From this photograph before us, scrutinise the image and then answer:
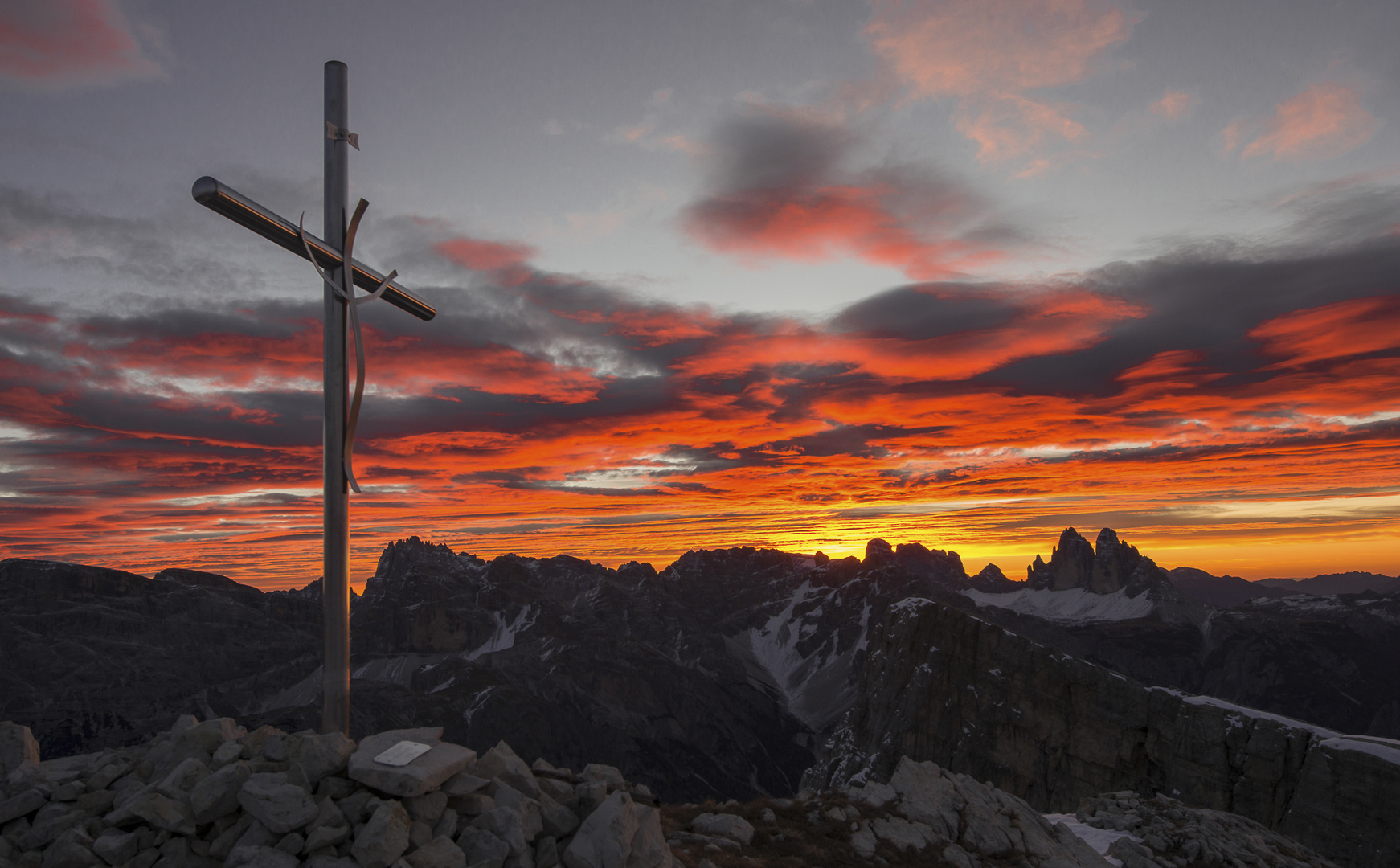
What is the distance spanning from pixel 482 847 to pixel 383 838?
63.6 inches

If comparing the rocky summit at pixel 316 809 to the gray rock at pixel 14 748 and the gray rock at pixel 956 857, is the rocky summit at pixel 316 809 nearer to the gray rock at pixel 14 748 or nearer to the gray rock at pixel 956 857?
the gray rock at pixel 14 748

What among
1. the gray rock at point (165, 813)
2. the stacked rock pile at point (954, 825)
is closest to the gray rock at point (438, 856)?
the gray rock at point (165, 813)

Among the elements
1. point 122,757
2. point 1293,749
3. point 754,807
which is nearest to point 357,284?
point 122,757

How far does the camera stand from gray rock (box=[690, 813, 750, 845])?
18.4 m

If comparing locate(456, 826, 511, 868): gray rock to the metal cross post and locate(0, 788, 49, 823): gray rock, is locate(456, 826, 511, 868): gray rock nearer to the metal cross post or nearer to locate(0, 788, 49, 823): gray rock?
the metal cross post

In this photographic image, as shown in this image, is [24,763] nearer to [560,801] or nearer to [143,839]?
[143,839]

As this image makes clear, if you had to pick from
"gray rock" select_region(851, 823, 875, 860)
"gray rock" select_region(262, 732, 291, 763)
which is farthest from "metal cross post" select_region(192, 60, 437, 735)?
Answer: "gray rock" select_region(851, 823, 875, 860)

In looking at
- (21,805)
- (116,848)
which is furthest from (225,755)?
(21,805)

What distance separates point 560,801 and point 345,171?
12.7m

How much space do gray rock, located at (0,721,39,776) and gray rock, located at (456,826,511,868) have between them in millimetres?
8644

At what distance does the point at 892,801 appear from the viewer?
955 inches

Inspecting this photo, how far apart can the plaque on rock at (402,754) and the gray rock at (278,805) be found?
111cm

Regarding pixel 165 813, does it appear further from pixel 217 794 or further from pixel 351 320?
pixel 351 320

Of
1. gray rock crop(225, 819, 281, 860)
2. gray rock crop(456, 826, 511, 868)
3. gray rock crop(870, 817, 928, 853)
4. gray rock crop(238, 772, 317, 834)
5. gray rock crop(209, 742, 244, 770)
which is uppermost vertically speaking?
gray rock crop(209, 742, 244, 770)
